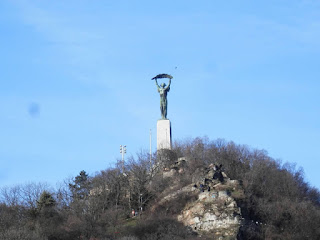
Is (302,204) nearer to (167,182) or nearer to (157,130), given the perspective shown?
(167,182)

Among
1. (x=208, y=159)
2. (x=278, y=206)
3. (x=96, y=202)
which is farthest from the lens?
(x=208, y=159)

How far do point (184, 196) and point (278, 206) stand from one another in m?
6.86

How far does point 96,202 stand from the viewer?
5250cm

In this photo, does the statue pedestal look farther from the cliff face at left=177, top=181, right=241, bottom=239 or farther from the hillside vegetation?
the cliff face at left=177, top=181, right=241, bottom=239

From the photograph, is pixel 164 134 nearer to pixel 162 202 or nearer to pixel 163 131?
pixel 163 131

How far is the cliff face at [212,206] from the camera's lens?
44781 mm

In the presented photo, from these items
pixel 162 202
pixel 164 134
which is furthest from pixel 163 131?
pixel 162 202

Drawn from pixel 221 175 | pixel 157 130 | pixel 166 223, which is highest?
pixel 157 130

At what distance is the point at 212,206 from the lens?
4616 centimetres

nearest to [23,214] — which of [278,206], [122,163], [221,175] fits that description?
[122,163]

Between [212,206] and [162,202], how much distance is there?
220 inches

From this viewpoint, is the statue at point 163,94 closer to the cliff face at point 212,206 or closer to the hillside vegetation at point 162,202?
the hillside vegetation at point 162,202

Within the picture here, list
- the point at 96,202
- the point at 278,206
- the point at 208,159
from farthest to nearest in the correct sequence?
the point at 208,159 → the point at 96,202 → the point at 278,206

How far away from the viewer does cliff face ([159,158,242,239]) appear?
147ft
